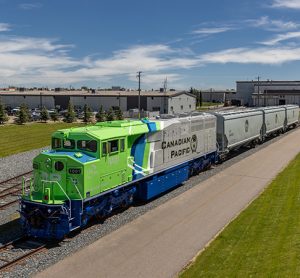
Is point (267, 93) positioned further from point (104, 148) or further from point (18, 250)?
point (18, 250)

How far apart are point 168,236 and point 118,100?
75076 millimetres

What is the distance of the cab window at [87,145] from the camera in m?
16.1

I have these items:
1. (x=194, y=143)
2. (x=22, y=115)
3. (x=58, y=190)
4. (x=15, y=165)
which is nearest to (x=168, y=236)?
(x=58, y=190)

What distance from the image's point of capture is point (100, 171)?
16.3m

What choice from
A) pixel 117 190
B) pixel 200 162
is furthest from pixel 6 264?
pixel 200 162

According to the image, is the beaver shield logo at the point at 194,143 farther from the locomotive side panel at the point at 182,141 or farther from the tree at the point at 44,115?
the tree at the point at 44,115

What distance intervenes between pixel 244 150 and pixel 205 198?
745 inches

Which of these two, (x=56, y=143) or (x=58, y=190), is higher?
(x=56, y=143)

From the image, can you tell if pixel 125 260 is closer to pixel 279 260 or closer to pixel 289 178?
pixel 279 260

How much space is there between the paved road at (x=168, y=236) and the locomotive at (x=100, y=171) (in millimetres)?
1351

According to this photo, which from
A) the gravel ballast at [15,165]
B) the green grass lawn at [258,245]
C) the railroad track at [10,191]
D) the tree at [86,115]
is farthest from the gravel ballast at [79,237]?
the tree at [86,115]

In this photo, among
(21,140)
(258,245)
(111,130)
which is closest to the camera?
(258,245)

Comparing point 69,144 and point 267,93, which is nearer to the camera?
point 69,144

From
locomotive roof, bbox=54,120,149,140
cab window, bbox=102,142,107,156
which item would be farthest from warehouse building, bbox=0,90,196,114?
cab window, bbox=102,142,107,156
